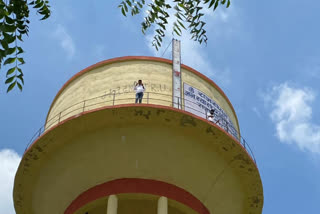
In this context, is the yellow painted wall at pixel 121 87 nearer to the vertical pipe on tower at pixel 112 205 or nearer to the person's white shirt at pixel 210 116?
the person's white shirt at pixel 210 116

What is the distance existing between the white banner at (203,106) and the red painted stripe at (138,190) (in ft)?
7.57

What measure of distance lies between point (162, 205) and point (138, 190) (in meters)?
0.81

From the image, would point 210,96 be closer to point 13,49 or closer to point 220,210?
point 220,210

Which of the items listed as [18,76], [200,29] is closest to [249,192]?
[200,29]

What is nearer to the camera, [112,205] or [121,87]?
[112,205]

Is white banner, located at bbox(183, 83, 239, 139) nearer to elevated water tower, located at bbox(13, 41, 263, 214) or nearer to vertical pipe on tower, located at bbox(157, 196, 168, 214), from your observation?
elevated water tower, located at bbox(13, 41, 263, 214)

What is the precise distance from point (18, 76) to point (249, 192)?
1068 centimetres

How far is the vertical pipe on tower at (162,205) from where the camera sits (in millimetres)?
12163

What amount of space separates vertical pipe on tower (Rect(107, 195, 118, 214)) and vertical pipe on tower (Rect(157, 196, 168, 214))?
1.24 metres

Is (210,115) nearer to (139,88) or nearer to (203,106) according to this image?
(203,106)

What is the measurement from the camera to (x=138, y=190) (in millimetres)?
12469

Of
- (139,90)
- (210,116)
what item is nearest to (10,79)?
(139,90)

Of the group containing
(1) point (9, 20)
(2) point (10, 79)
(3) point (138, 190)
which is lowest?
(2) point (10, 79)

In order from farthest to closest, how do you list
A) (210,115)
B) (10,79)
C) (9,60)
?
(210,115), (10,79), (9,60)
